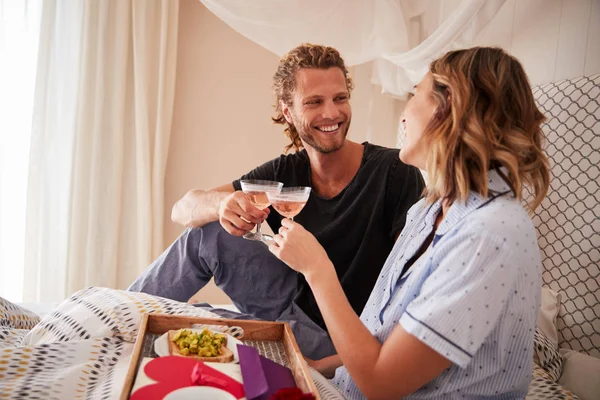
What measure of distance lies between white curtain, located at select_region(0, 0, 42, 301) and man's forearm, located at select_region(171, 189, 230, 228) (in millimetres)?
1559

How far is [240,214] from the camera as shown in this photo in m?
1.85

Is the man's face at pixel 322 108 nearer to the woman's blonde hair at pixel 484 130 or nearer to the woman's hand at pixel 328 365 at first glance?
the woman's hand at pixel 328 365

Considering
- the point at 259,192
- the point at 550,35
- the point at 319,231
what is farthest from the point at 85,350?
the point at 550,35

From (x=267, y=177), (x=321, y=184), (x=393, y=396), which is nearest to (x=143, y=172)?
(x=267, y=177)

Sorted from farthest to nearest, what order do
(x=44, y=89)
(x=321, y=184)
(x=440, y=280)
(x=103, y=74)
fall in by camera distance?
(x=103, y=74), (x=44, y=89), (x=321, y=184), (x=440, y=280)

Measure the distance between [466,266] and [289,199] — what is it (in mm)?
747

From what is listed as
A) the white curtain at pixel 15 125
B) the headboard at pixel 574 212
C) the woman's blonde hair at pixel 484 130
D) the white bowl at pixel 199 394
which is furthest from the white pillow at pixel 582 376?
the white curtain at pixel 15 125

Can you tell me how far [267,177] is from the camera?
2467mm

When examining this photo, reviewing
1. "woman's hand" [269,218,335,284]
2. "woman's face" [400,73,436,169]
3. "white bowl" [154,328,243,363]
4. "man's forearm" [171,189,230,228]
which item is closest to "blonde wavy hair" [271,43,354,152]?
"man's forearm" [171,189,230,228]

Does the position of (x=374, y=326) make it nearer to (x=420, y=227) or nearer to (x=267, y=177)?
(x=420, y=227)

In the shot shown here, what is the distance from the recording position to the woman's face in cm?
131

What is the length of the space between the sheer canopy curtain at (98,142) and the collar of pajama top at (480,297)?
9.21 feet

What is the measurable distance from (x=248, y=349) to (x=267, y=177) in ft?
4.28

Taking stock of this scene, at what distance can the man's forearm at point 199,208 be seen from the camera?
6.89 ft
